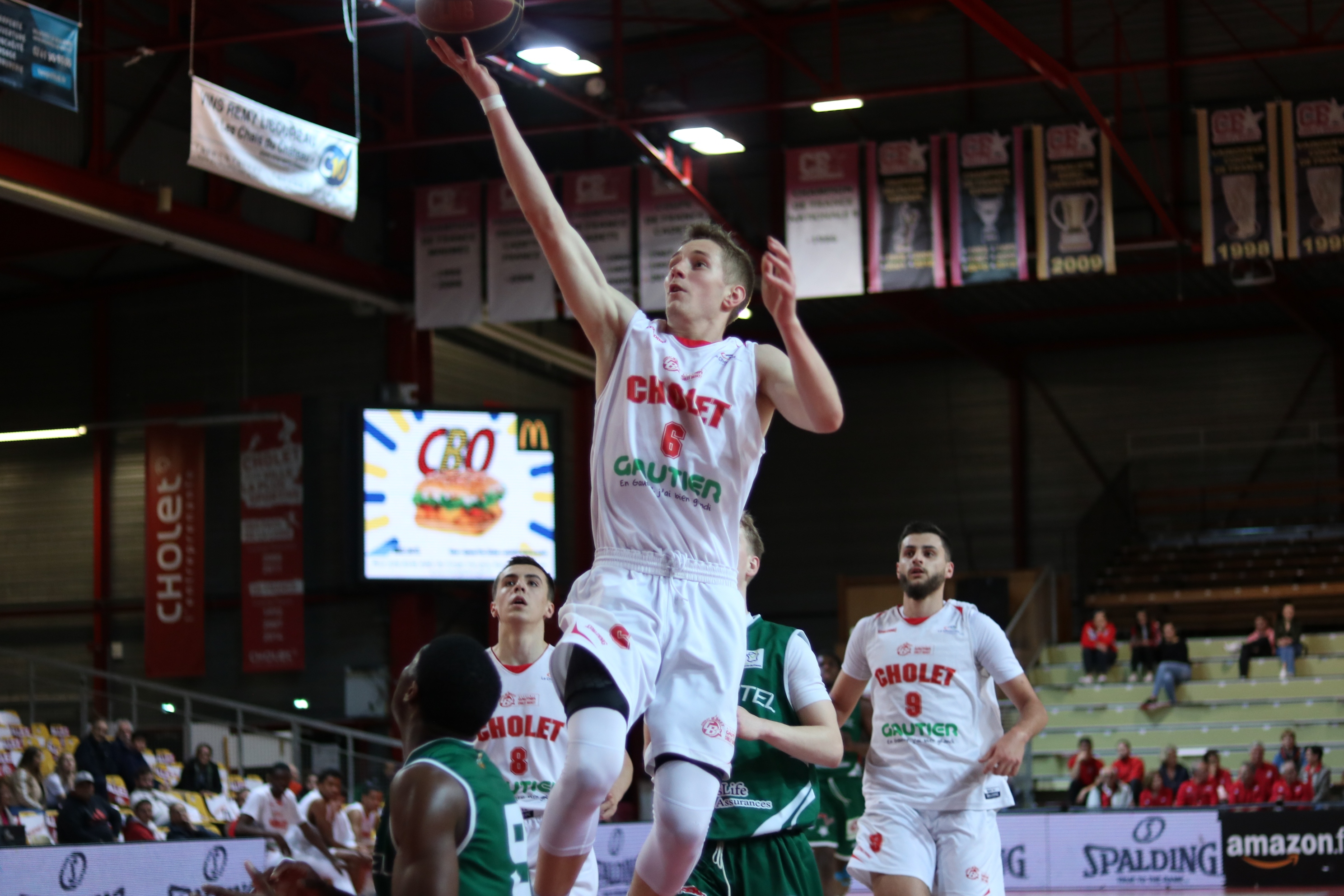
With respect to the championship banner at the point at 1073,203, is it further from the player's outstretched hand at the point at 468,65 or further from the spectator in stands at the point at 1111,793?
the player's outstretched hand at the point at 468,65

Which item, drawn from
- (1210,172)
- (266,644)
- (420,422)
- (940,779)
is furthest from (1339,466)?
(940,779)

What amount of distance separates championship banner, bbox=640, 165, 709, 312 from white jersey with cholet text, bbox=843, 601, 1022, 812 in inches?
511

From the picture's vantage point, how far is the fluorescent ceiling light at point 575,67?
17.1m

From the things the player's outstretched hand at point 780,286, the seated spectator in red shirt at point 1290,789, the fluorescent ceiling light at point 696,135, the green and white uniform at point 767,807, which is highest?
the fluorescent ceiling light at point 696,135

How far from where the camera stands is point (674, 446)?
4.70 meters

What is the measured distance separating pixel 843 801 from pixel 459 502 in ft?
38.0

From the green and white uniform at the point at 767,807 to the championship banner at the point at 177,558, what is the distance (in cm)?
2153

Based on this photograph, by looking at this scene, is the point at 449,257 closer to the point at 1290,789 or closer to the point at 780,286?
the point at 1290,789

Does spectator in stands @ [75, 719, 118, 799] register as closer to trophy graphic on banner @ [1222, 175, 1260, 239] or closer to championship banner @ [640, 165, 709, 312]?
championship banner @ [640, 165, 709, 312]

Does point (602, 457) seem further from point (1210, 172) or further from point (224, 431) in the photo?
point (224, 431)

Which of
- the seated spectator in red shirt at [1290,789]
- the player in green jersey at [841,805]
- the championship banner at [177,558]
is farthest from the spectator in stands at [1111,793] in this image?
the championship banner at [177,558]

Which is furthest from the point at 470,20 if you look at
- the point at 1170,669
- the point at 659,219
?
the point at 1170,669

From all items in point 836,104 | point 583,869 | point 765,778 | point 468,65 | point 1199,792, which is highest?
A: point 836,104

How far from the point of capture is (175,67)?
70.4 ft
